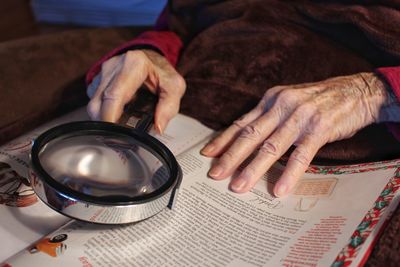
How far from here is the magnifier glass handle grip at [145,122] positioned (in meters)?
0.72

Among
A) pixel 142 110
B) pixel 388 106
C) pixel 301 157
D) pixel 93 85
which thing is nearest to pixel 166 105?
pixel 142 110

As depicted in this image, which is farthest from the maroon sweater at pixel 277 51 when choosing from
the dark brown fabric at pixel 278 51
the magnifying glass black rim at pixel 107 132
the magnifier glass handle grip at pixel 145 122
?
the magnifying glass black rim at pixel 107 132

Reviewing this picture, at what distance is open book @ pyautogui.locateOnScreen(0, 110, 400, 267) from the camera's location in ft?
1.72

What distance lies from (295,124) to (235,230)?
0.20 meters

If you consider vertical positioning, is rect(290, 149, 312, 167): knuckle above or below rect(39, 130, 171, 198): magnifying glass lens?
below

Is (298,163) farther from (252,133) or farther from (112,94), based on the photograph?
(112,94)

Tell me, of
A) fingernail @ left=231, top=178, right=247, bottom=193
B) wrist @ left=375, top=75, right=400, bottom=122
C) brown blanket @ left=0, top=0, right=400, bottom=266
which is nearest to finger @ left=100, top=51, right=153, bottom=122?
brown blanket @ left=0, top=0, right=400, bottom=266

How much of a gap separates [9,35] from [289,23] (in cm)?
117

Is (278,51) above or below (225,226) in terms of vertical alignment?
above

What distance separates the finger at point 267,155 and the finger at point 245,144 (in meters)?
0.02

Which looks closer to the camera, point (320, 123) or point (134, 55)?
point (320, 123)

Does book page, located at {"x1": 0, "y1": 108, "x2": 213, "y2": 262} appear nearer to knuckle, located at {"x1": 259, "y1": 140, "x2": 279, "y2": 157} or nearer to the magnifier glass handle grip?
the magnifier glass handle grip

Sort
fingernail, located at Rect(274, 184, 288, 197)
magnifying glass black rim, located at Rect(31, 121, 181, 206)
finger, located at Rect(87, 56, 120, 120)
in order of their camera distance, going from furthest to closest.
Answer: finger, located at Rect(87, 56, 120, 120), fingernail, located at Rect(274, 184, 288, 197), magnifying glass black rim, located at Rect(31, 121, 181, 206)

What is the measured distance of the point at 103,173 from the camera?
1.89 feet
